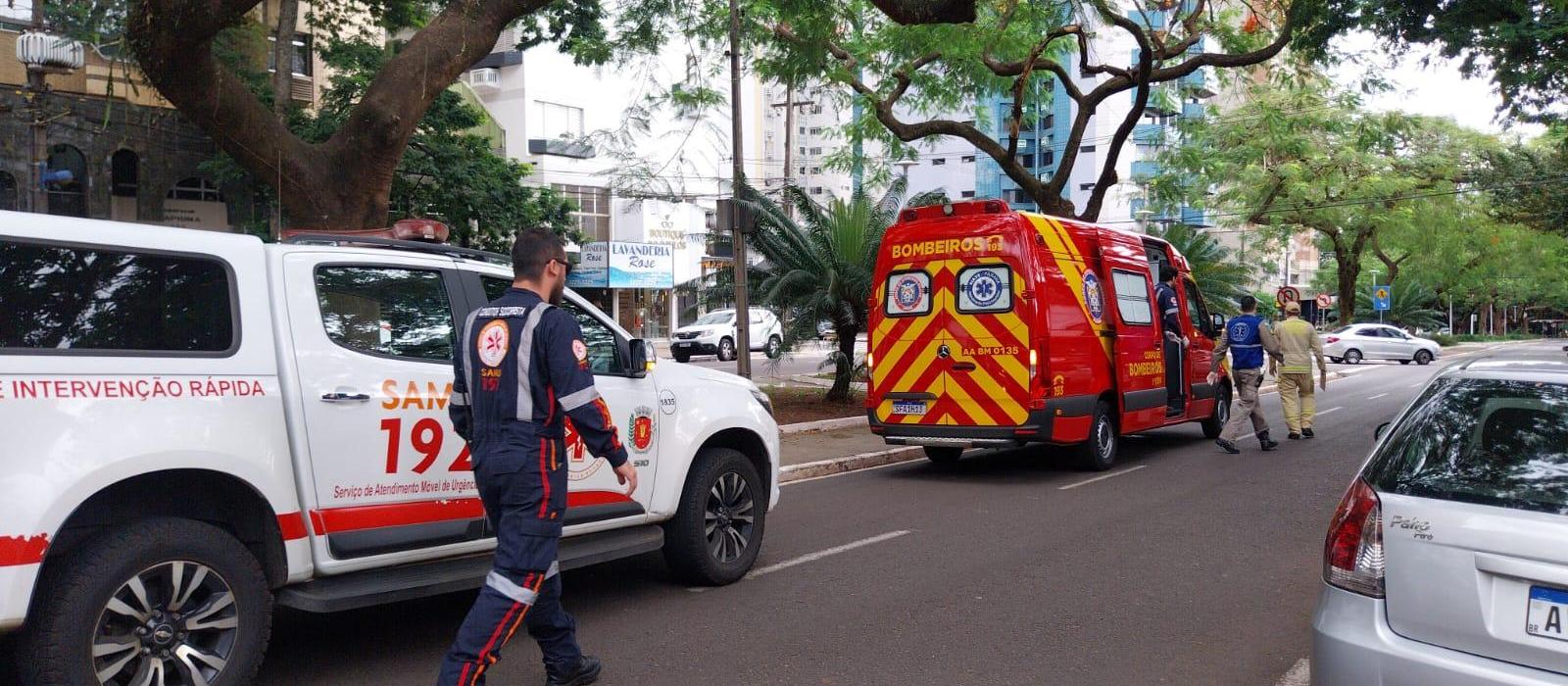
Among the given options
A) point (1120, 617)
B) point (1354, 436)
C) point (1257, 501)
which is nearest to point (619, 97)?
point (1354, 436)

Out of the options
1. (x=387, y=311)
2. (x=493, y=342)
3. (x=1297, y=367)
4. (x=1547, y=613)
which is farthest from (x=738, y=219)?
(x=1547, y=613)

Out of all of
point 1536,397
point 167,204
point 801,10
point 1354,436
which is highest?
point 801,10

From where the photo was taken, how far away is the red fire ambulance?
9953 mm

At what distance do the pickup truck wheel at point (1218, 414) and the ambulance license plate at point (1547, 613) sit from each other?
37.1 feet

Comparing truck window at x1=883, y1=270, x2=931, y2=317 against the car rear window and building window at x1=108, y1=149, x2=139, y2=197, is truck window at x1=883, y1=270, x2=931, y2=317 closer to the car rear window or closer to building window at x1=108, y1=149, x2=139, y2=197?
the car rear window

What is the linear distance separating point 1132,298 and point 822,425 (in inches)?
177

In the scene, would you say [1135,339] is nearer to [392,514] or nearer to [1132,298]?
[1132,298]

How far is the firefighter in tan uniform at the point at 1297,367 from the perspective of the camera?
13180 millimetres

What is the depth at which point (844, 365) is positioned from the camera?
53.1ft

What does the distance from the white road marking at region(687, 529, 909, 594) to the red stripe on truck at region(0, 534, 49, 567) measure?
3349 millimetres

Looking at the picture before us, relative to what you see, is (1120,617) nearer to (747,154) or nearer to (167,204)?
(167,204)

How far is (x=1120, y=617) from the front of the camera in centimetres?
Answer: 558

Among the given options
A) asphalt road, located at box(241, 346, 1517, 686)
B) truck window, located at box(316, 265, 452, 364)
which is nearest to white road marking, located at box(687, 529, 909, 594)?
asphalt road, located at box(241, 346, 1517, 686)

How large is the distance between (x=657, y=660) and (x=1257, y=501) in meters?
6.25
